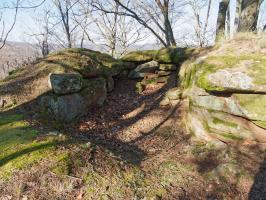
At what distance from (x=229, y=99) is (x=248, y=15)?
362 centimetres

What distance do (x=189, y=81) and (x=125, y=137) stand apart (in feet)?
7.36

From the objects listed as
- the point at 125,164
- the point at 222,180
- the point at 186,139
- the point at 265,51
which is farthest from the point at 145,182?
the point at 265,51

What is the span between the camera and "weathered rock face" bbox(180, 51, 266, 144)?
565cm

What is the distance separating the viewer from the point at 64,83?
296 inches

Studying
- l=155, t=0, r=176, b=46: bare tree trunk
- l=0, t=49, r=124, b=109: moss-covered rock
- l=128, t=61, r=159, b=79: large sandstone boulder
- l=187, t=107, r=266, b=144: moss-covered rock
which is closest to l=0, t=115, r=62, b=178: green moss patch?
l=0, t=49, r=124, b=109: moss-covered rock

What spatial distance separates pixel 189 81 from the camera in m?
7.42

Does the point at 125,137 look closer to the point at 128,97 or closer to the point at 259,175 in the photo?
the point at 128,97

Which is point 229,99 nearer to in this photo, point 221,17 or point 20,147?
point 20,147

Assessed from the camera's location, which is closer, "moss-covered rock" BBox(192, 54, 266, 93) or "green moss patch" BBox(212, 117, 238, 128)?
"moss-covered rock" BBox(192, 54, 266, 93)

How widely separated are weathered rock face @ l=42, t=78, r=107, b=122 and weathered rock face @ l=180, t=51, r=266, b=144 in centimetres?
307

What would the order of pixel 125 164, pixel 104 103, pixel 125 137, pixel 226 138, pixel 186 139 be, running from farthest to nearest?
pixel 104 103
pixel 125 137
pixel 186 139
pixel 226 138
pixel 125 164

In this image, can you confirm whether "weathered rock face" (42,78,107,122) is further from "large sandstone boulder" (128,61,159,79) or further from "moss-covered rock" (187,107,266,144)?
"moss-covered rock" (187,107,266,144)

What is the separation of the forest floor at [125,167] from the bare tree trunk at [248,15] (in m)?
3.97

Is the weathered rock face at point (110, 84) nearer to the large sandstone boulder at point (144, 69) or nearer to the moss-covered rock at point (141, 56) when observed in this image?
the large sandstone boulder at point (144, 69)
